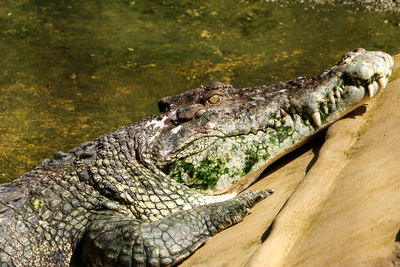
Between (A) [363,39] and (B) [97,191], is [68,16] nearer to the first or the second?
(A) [363,39]

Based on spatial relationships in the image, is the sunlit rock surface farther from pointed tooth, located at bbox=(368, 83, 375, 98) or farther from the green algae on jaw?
the green algae on jaw

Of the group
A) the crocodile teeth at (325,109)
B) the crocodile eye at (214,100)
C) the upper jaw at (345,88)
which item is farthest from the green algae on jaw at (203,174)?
the crocodile teeth at (325,109)

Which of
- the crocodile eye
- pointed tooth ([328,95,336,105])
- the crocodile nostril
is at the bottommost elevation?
pointed tooth ([328,95,336,105])

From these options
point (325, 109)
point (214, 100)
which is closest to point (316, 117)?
point (325, 109)

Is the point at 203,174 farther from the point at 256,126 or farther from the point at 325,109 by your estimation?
the point at 325,109

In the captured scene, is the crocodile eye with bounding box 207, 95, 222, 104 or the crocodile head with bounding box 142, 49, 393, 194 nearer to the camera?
the crocodile head with bounding box 142, 49, 393, 194

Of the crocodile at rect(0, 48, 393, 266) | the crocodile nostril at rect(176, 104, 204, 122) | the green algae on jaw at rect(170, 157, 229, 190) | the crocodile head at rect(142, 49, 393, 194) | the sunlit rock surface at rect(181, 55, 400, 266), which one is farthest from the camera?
the crocodile nostril at rect(176, 104, 204, 122)

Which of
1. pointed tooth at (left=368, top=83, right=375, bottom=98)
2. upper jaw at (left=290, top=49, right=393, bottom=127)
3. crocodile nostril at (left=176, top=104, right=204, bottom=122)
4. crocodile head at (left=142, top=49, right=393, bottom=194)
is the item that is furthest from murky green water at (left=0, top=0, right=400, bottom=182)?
pointed tooth at (left=368, top=83, right=375, bottom=98)

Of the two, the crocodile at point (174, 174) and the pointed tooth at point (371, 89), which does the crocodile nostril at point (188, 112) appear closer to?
the crocodile at point (174, 174)
